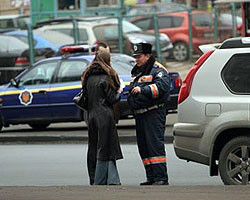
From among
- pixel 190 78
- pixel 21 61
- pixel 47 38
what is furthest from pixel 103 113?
pixel 47 38

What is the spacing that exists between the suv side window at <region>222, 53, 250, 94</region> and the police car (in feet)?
22.8

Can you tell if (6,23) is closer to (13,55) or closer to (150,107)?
(13,55)

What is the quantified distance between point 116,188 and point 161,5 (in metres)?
26.4

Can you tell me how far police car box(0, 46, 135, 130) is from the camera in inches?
691

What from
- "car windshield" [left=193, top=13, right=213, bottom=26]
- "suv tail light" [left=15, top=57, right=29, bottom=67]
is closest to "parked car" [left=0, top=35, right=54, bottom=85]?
"suv tail light" [left=15, top=57, right=29, bottom=67]

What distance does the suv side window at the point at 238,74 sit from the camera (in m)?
10.2

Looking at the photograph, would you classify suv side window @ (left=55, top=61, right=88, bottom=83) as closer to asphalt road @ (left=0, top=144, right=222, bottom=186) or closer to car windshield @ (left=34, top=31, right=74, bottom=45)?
asphalt road @ (left=0, top=144, right=222, bottom=186)

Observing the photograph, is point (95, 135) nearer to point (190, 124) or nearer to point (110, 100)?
point (110, 100)

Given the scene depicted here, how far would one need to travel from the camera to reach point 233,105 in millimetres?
10156

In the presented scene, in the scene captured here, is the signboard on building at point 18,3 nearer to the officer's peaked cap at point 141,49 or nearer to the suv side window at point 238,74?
the officer's peaked cap at point 141,49

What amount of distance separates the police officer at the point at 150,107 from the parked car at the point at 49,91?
6.28 meters

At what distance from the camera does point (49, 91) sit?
58.1 ft

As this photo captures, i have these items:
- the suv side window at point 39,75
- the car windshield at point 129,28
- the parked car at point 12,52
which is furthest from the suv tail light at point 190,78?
the car windshield at point 129,28

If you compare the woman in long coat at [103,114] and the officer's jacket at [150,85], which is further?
the woman in long coat at [103,114]
